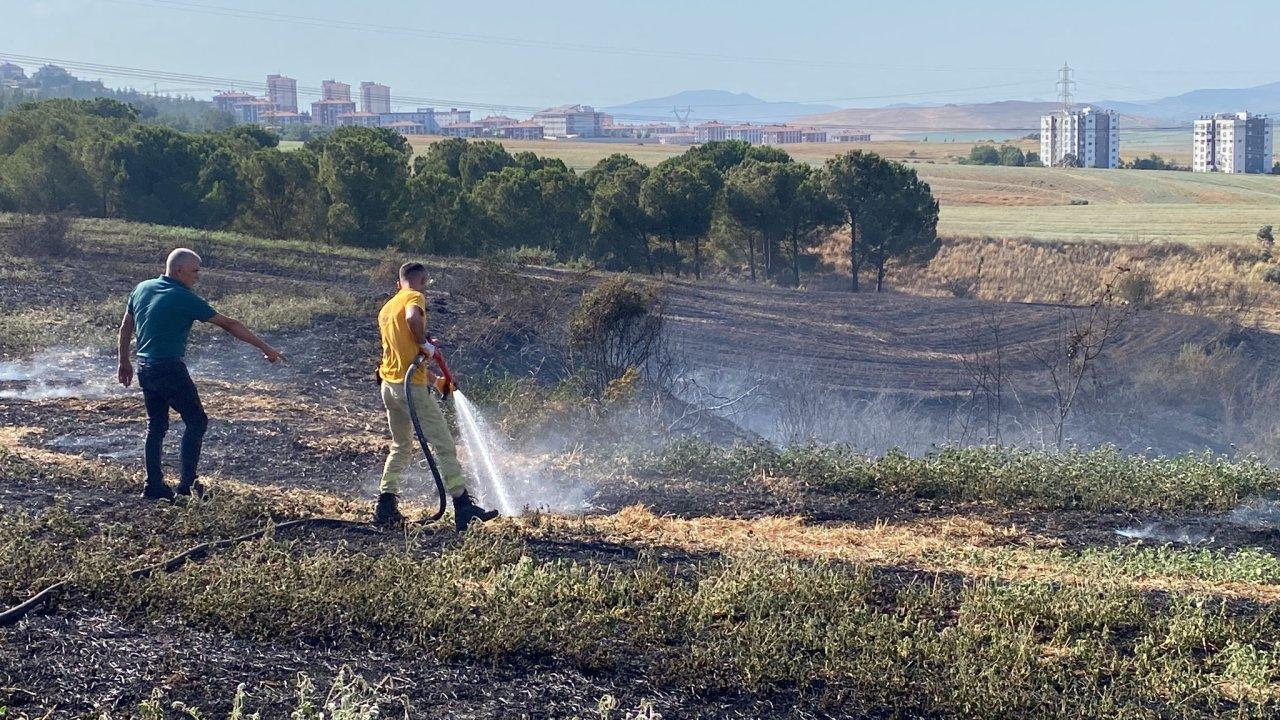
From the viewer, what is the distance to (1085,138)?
114812 mm

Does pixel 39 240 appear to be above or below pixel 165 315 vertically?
above

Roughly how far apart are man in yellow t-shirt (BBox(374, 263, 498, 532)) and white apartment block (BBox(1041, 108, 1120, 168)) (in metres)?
115

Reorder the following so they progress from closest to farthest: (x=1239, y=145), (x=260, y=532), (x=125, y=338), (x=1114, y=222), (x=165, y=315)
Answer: (x=260, y=532), (x=165, y=315), (x=125, y=338), (x=1114, y=222), (x=1239, y=145)

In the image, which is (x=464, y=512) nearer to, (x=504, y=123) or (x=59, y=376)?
(x=59, y=376)

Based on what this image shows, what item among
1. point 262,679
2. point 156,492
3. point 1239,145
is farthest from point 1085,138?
point 262,679

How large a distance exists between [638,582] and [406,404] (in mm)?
2102

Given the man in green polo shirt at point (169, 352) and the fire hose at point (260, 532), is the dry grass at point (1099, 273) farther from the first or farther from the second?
the man in green polo shirt at point (169, 352)

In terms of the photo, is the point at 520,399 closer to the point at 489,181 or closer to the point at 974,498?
the point at 974,498

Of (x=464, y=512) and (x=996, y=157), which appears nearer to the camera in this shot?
(x=464, y=512)

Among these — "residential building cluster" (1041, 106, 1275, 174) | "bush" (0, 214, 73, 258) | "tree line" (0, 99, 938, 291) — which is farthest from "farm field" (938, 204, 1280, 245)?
"residential building cluster" (1041, 106, 1275, 174)

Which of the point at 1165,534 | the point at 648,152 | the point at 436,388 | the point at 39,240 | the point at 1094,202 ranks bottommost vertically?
the point at 1165,534

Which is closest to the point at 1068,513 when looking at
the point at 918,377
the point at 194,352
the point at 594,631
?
the point at 594,631

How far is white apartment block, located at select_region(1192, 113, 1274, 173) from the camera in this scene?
10381 centimetres

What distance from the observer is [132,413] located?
35.4ft
